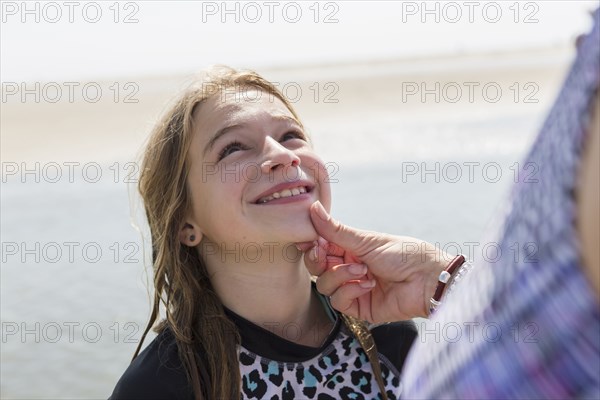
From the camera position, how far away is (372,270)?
9.48 ft

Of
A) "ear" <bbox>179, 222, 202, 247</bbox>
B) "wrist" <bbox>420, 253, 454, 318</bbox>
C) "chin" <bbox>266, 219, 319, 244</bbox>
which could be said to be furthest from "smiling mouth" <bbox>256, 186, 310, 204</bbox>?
"wrist" <bbox>420, 253, 454, 318</bbox>

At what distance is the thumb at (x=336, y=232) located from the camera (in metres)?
2.81

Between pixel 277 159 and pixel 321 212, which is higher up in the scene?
pixel 277 159

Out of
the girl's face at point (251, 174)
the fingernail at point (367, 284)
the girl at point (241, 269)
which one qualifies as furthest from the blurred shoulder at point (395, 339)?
the girl's face at point (251, 174)

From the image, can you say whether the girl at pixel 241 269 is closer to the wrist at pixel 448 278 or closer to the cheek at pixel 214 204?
the cheek at pixel 214 204

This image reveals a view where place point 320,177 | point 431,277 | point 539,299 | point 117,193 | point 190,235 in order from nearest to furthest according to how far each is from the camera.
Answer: point 539,299 → point 431,277 → point 320,177 → point 190,235 → point 117,193

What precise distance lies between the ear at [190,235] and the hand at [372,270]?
0.44 metres

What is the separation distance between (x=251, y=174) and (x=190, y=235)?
426mm

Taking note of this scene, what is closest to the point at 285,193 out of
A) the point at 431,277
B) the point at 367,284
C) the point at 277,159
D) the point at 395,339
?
the point at 277,159

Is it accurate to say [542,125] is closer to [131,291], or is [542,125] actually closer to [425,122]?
[131,291]

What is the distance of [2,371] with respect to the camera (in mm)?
5324

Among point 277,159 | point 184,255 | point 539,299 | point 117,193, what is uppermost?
point 539,299

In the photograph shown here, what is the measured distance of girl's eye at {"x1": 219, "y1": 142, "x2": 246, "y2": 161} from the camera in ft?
9.83

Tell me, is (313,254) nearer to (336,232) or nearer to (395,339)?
(336,232)
